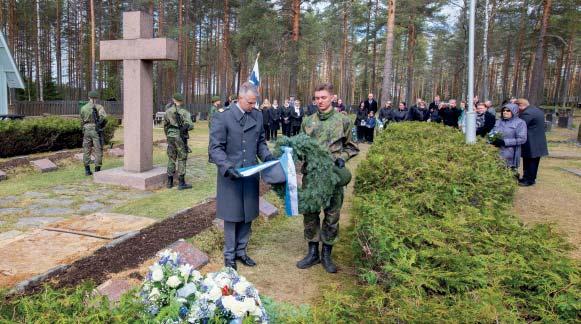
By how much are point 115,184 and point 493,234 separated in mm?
7062

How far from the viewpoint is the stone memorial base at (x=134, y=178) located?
7.84 metres

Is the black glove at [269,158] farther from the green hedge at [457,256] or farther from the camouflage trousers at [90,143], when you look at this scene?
the camouflage trousers at [90,143]

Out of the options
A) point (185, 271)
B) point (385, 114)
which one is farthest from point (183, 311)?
point (385, 114)

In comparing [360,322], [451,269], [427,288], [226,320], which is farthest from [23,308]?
[451,269]

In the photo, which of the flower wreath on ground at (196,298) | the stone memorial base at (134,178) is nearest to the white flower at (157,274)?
the flower wreath on ground at (196,298)

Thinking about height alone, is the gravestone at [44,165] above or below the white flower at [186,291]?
below

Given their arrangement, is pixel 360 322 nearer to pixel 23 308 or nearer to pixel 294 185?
pixel 23 308

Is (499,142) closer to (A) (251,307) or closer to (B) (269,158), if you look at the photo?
(B) (269,158)

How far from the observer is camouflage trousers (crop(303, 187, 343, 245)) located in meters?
4.18

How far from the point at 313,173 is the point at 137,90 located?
5466mm

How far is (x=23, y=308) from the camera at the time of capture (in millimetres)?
1885

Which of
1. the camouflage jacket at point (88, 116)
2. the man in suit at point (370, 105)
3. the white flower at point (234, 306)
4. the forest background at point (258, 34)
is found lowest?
the white flower at point (234, 306)

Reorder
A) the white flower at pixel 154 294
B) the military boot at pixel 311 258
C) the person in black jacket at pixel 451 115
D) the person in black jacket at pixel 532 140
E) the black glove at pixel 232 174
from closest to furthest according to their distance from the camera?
the white flower at pixel 154 294 → the black glove at pixel 232 174 → the military boot at pixel 311 258 → the person in black jacket at pixel 532 140 → the person in black jacket at pixel 451 115

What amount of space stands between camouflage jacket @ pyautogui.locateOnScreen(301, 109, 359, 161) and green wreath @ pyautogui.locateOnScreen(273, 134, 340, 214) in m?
0.26
